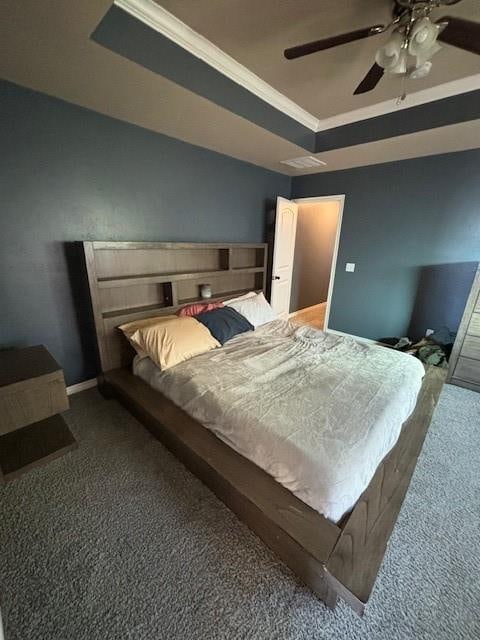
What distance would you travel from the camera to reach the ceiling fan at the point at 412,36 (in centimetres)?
121

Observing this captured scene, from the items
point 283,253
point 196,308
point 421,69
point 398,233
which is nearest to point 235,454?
point 196,308

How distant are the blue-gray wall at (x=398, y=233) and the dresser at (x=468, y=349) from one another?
0.65 m

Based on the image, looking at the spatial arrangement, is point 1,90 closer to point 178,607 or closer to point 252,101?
point 252,101

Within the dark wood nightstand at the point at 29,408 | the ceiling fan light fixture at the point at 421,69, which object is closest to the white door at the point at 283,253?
the ceiling fan light fixture at the point at 421,69

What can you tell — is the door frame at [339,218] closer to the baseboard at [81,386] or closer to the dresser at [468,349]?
the dresser at [468,349]

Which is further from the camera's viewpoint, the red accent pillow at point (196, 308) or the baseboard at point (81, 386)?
the red accent pillow at point (196, 308)

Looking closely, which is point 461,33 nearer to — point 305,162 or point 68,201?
point 305,162

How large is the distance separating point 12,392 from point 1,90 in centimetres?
200

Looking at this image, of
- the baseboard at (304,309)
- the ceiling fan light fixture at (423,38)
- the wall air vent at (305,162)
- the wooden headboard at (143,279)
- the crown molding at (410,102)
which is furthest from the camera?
the baseboard at (304,309)

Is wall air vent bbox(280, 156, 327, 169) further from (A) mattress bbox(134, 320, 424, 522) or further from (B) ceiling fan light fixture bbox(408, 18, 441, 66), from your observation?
(A) mattress bbox(134, 320, 424, 522)

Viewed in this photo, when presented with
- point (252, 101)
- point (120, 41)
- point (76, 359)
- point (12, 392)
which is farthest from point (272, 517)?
point (252, 101)

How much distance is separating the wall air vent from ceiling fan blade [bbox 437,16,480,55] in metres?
1.91

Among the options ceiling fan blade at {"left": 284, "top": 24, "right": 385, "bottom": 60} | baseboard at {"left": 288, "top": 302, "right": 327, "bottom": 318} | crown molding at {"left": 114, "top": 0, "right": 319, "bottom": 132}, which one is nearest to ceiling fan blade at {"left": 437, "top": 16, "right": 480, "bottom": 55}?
ceiling fan blade at {"left": 284, "top": 24, "right": 385, "bottom": 60}

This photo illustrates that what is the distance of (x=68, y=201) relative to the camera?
6.83 ft
